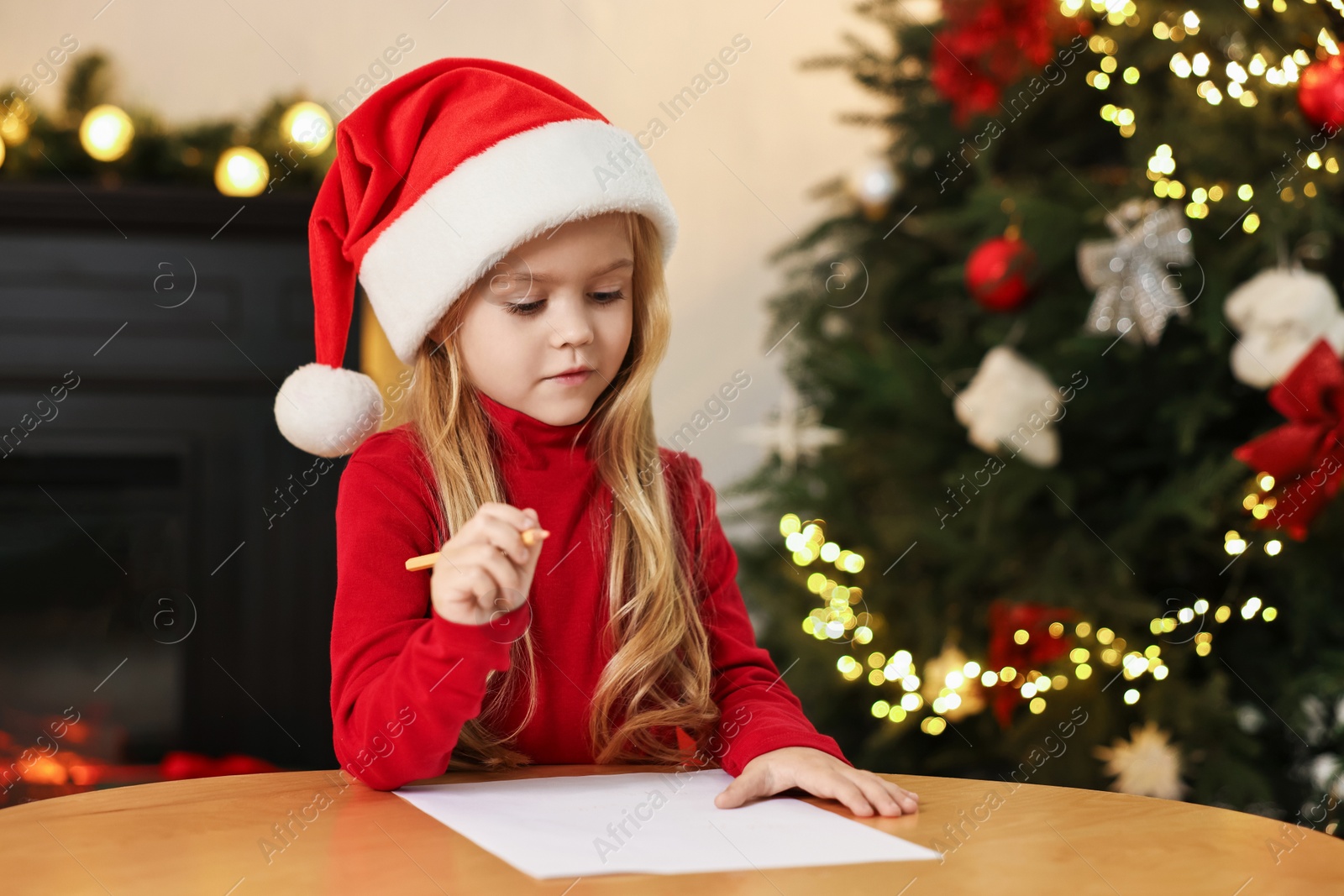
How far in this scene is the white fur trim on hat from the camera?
2.98 feet

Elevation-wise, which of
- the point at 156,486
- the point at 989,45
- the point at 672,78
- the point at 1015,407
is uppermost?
the point at 672,78

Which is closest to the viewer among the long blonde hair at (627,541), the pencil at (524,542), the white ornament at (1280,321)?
the pencil at (524,542)

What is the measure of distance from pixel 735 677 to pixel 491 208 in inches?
17.0

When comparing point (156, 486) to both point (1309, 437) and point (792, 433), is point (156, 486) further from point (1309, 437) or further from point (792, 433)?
point (1309, 437)

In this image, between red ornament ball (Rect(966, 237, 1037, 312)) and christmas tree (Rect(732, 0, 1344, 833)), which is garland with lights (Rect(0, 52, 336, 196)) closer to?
christmas tree (Rect(732, 0, 1344, 833))

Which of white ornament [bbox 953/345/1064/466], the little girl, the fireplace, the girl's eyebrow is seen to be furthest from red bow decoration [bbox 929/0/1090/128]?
the fireplace

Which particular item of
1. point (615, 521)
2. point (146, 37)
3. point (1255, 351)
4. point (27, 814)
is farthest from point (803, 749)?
point (146, 37)

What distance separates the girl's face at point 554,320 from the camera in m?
0.90

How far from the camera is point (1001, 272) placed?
152cm

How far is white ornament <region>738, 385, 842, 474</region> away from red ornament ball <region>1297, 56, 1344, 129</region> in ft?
2.55

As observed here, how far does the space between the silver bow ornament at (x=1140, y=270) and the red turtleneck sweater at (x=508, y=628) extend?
2.17 ft

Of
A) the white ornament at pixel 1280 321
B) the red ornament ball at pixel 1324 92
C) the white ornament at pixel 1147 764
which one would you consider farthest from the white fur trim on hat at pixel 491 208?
the white ornament at pixel 1147 764

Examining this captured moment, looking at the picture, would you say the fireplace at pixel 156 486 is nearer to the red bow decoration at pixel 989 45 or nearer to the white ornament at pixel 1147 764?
the red bow decoration at pixel 989 45

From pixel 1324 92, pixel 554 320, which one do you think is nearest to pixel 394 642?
pixel 554 320
